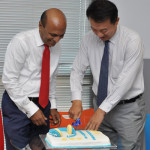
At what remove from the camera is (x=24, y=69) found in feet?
7.27

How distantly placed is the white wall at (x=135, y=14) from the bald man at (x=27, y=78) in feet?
5.17

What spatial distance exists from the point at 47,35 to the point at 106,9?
438 mm

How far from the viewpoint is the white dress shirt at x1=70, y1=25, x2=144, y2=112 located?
2.20 metres

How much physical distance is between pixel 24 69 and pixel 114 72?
671 millimetres

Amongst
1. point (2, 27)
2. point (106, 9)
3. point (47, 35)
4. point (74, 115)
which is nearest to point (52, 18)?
point (47, 35)

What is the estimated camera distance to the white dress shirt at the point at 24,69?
2121mm

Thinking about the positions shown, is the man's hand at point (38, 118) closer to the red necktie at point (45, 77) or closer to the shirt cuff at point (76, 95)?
the red necktie at point (45, 77)

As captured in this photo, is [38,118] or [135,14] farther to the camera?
[135,14]

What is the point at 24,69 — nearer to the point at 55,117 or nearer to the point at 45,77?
the point at 45,77

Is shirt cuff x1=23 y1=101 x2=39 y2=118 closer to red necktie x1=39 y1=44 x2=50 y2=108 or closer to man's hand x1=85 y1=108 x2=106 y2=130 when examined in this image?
red necktie x1=39 y1=44 x2=50 y2=108

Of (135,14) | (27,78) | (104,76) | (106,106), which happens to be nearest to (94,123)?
(106,106)

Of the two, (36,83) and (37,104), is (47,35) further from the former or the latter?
(37,104)

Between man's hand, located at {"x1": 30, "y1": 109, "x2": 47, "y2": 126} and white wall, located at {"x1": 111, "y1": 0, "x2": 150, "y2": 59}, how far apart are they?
1.85 m

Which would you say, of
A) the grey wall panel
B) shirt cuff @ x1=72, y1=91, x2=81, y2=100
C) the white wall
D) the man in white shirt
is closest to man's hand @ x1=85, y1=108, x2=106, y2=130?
the man in white shirt
